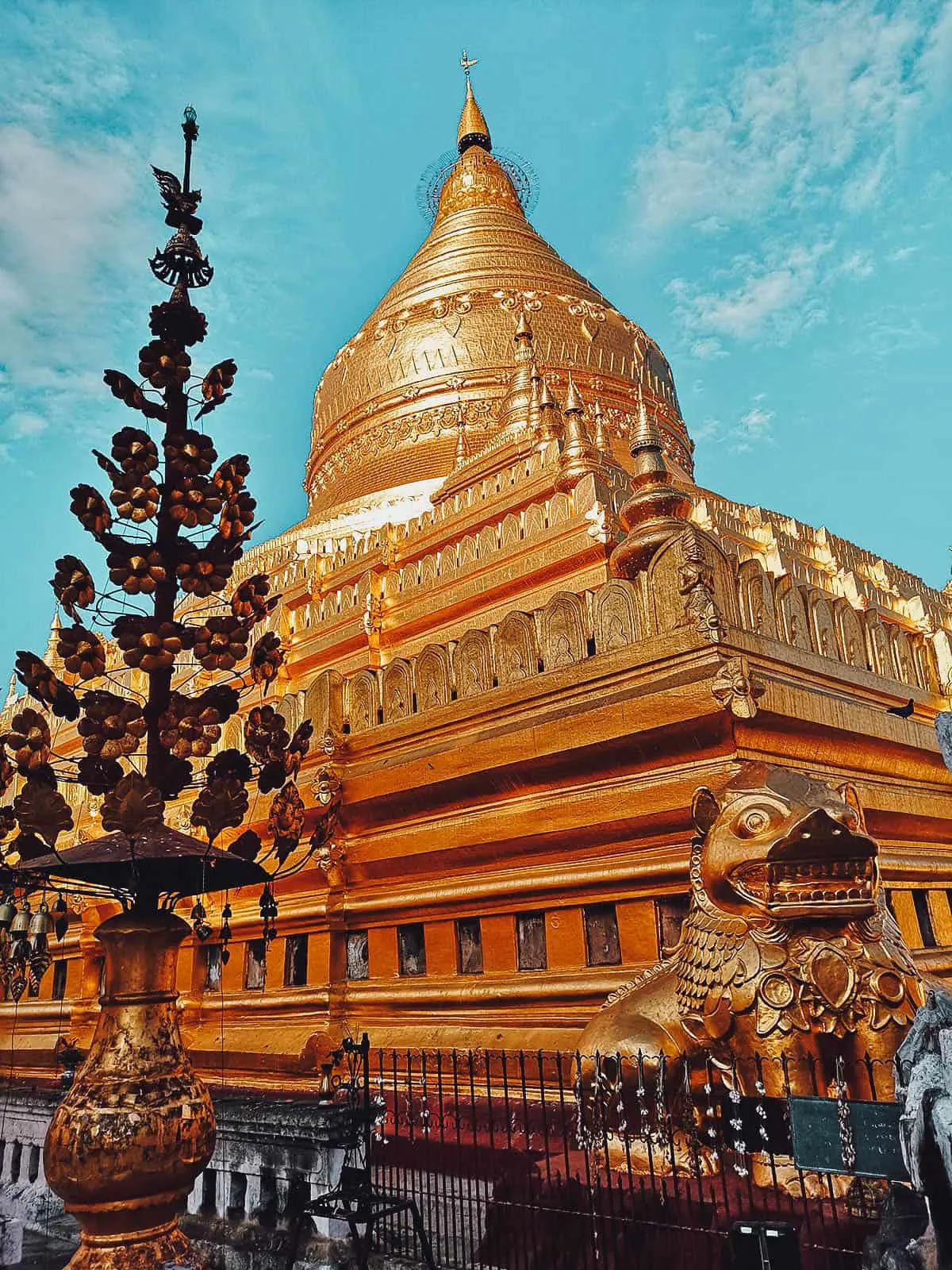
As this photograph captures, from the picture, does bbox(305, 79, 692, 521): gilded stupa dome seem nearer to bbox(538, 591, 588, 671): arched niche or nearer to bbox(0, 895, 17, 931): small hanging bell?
bbox(538, 591, 588, 671): arched niche

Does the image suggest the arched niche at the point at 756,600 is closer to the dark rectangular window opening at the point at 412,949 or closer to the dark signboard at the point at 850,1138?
the dark signboard at the point at 850,1138

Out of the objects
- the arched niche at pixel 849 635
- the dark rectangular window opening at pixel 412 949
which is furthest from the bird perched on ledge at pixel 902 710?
the dark rectangular window opening at pixel 412 949

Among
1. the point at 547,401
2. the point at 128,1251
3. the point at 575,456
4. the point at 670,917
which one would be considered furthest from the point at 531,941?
the point at 547,401

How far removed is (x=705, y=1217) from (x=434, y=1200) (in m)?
1.61

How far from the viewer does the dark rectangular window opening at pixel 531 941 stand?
6.76 m

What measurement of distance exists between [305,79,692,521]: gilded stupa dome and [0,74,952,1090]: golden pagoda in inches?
292

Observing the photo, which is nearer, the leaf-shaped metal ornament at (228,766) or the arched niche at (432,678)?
the leaf-shaped metal ornament at (228,766)

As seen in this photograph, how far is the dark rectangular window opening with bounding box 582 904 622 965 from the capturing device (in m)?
6.32

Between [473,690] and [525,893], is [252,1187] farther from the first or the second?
[473,690]

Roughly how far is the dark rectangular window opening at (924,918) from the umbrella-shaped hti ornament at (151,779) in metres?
5.35

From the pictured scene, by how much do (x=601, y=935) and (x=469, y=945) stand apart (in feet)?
4.35

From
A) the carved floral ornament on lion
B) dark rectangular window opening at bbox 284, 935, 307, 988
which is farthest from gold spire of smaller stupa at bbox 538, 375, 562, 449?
the carved floral ornament on lion

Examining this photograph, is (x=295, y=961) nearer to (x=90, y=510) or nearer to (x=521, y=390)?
(x=90, y=510)

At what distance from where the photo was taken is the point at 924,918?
7449 millimetres
